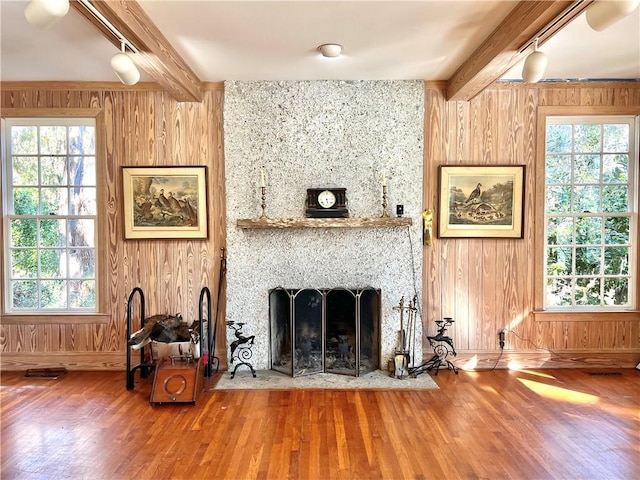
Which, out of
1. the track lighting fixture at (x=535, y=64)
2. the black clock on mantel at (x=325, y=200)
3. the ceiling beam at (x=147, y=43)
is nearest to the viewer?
the ceiling beam at (x=147, y=43)

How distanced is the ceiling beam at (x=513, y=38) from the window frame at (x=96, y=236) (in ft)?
11.0

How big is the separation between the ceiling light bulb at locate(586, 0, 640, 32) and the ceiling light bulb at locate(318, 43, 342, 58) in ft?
5.17

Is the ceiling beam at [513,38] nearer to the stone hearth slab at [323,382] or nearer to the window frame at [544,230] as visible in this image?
the window frame at [544,230]

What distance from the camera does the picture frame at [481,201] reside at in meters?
3.90

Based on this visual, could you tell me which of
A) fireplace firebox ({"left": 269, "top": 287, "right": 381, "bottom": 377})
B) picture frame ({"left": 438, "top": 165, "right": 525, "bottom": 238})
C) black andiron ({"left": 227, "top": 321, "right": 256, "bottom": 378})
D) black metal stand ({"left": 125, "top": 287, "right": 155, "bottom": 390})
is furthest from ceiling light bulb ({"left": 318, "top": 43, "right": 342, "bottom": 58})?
black metal stand ({"left": 125, "top": 287, "right": 155, "bottom": 390})

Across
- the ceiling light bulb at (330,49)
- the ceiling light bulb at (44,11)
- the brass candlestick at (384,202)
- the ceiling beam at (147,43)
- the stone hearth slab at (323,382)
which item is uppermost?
the ceiling light bulb at (330,49)

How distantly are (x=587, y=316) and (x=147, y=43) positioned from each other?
4.40m

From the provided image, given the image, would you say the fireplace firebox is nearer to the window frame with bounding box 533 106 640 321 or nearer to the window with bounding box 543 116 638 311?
the window frame with bounding box 533 106 640 321

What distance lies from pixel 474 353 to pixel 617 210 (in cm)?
198

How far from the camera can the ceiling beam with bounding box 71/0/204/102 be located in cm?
222

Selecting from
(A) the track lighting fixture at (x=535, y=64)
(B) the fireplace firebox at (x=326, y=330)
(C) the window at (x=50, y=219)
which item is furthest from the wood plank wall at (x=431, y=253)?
(A) the track lighting fixture at (x=535, y=64)

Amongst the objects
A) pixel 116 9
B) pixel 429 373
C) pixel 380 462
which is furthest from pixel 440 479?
pixel 116 9

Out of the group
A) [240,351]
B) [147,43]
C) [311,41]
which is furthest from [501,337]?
[147,43]

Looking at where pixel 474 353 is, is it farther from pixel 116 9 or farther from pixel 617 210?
pixel 116 9
